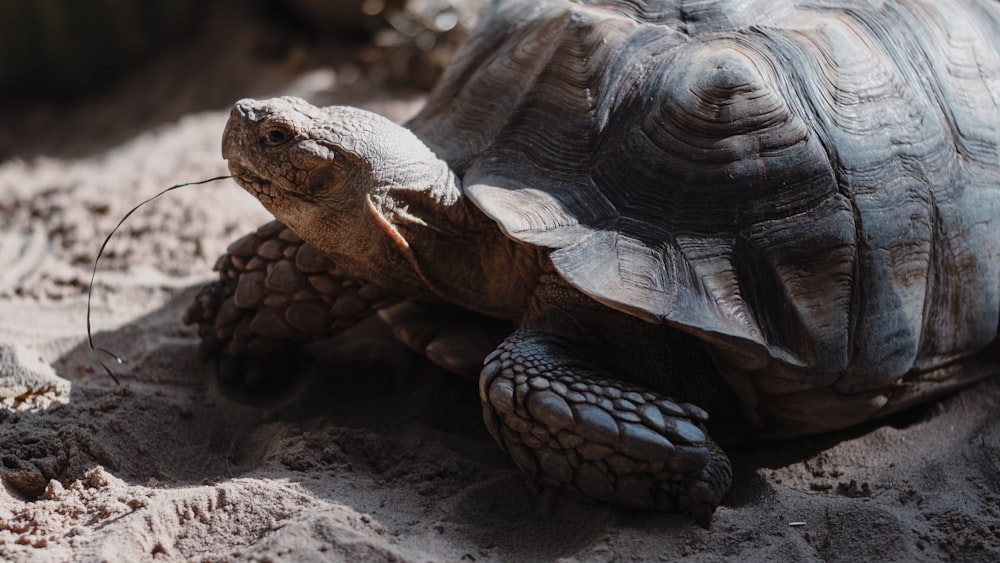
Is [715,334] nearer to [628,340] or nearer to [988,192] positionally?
[628,340]

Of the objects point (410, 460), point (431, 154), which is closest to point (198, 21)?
point (431, 154)

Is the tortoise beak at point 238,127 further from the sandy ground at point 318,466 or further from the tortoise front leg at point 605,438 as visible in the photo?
the tortoise front leg at point 605,438

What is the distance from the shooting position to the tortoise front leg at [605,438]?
96.3 inches

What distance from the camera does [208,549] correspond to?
2311 millimetres

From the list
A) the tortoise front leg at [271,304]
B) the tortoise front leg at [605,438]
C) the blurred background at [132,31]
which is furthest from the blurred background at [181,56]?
the tortoise front leg at [605,438]

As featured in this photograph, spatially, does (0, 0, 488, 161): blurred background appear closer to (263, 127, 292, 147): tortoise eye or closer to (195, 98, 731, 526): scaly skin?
(195, 98, 731, 526): scaly skin

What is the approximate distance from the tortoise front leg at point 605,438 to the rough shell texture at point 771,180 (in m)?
0.24

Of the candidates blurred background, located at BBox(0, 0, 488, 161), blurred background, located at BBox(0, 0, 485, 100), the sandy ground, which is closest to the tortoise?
the sandy ground

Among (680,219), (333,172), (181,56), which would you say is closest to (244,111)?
(333,172)

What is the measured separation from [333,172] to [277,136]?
190mm

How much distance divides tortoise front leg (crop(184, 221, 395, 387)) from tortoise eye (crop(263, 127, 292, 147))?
0.50 meters

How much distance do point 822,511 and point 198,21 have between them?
19.8ft

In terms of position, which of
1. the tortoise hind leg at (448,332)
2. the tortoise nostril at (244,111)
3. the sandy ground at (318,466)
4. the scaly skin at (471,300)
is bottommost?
the sandy ground at (318,466)

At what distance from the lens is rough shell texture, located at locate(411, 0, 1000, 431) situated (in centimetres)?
258
